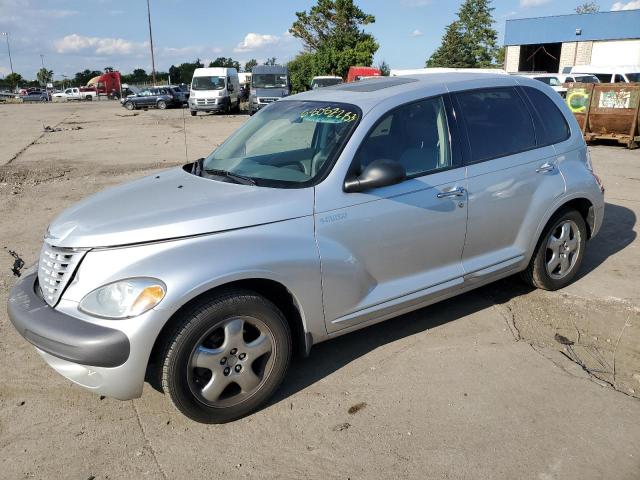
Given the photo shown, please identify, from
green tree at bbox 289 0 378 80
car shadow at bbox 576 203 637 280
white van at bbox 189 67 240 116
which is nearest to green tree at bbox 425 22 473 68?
green tree at bbox 289 0 378 80

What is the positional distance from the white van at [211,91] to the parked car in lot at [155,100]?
34.4 feet

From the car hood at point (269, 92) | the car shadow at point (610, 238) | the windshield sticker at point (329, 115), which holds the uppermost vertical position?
the car hood at point (269, 92)

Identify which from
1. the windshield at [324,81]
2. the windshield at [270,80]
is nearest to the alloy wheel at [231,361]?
the windshield at [270,80]

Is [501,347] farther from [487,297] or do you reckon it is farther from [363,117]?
[363,117]

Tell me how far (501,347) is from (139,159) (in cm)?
1186

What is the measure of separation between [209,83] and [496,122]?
30.8m

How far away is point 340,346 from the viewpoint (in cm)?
394

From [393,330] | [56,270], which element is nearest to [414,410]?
[393,330]

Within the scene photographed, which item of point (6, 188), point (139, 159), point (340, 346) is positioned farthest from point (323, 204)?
point (139, 159)

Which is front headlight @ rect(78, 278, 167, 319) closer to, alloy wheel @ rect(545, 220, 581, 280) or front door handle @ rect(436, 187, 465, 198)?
front door handle @ rect(436, 187, 465, 198)

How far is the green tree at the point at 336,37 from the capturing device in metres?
47.6

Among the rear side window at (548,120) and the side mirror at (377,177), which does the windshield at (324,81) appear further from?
the side mirror at (377,177)

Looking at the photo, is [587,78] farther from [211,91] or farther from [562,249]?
[562,249]

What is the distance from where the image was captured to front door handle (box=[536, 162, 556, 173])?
424 centimetres
